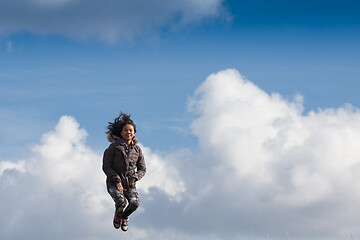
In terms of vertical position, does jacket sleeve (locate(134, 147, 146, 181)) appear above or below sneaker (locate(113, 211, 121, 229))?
above

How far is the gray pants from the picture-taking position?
16453 mm

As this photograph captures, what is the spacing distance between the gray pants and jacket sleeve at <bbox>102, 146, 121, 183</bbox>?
0.93ft

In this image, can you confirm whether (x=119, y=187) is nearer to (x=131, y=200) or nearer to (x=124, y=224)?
(x=131, y=200)

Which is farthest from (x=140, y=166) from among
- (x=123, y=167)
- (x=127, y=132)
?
(x=127, y=132)

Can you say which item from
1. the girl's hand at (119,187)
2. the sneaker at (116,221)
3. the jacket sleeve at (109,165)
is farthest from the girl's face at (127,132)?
the sneaker at (116,221)

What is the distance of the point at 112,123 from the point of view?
17.2 m

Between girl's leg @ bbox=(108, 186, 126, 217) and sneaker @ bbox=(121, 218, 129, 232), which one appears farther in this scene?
sneaker @ bbox=(121, 218, 129, 232)

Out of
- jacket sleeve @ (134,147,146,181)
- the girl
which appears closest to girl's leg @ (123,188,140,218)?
the girl

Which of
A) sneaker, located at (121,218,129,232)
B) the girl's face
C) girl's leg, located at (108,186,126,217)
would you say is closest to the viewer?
girl's leg, located at (108,186,126,217)

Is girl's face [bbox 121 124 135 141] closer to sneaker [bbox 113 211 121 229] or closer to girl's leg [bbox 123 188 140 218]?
girl's leg [bbox 123 188 140 218]

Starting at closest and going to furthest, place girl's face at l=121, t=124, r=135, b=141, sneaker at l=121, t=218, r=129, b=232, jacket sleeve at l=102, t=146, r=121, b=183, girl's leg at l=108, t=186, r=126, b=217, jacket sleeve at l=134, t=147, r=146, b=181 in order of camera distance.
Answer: girl's leg at l=108, t=186, r=126, b=217 → jacket sleeve at l=102, t=146, r=121, b=183 → girl's face at l=121, t=124, r=135, b=141 → sneaker at l=121, t=218, r=129, b=232 → jacket sleeve at l=134, t=147, r=146, b=181

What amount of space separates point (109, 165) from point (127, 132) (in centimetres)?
108

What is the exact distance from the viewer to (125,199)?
54.3 feet

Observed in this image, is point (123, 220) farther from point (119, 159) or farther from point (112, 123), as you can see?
point (112, 123)
